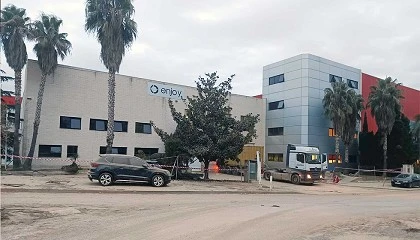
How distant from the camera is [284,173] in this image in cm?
3316

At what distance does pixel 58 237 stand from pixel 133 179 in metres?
12.3

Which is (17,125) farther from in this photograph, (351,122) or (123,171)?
(351,122)

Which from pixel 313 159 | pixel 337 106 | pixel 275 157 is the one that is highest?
pixel 337 106

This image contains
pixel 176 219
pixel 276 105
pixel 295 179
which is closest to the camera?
pixel 176 219

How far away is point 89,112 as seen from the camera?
35.2 metres

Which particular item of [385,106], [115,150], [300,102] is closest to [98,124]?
[115,150]

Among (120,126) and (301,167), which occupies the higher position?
(120,126)

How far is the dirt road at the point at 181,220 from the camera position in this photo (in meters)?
9.51

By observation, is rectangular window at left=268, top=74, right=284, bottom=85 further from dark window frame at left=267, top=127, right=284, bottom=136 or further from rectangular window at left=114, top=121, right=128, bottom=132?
rectangular window at left=114, top=121, right=128, bottom=132

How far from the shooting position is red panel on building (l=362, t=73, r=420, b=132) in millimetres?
53125

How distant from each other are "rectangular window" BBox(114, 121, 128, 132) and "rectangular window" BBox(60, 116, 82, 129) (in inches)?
137

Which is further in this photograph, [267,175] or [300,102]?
[300,102]

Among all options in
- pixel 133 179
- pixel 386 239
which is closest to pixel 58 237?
pixel 386 239

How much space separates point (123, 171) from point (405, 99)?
52.5m
